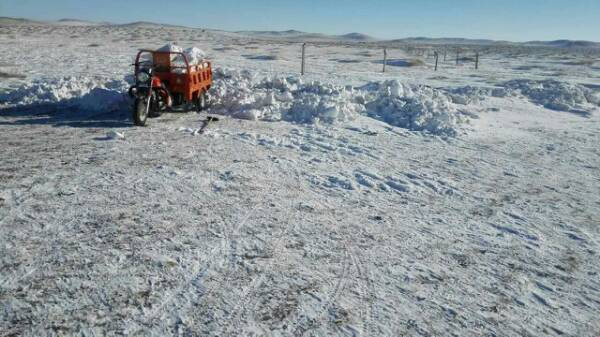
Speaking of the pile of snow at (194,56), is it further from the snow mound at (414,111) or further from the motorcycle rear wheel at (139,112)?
the snow mound at (414,111)

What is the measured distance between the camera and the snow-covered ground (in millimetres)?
3447

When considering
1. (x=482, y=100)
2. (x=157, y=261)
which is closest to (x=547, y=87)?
(x=482, y=100)

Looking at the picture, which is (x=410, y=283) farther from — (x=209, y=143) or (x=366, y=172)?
(x=209, y=143)

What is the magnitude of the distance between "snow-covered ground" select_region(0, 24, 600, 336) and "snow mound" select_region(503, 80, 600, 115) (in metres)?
4.97

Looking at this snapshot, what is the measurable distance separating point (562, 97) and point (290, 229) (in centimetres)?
1459

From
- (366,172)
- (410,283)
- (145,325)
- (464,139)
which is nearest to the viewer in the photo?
(145,325)

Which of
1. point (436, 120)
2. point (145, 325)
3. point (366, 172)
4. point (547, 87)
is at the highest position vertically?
point (547, 87)

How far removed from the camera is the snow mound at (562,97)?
14.2 metres

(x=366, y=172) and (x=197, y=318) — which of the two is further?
(x=366, y=172)

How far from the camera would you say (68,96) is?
1116 centimetres

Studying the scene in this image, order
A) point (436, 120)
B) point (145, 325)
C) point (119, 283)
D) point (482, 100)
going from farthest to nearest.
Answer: point (482, 100), point (436, 120), point (119, 283), point (145, 325)

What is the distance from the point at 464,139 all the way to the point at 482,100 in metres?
6.17

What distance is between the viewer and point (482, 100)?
14750 millimetres

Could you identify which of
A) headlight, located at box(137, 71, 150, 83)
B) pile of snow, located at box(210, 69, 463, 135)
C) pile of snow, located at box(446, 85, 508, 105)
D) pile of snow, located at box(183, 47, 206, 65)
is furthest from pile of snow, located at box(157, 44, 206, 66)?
pile of snow, located at box(446, 85, 508, 105)
